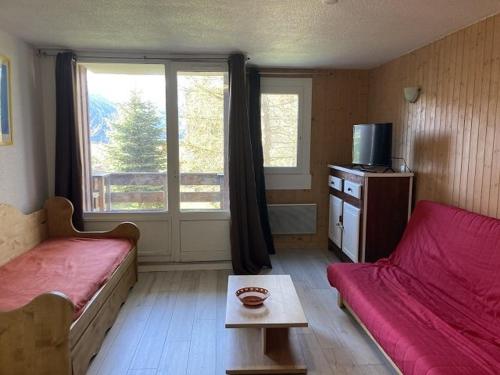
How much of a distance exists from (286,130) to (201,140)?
112cm

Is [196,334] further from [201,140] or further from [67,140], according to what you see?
[67,140]

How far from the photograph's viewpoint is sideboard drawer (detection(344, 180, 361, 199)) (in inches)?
139

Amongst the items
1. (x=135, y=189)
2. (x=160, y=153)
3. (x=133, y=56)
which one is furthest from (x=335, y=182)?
(x=133, y=56)

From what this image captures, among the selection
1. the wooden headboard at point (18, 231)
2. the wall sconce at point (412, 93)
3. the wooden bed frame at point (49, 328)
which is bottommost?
the wooden bed frame at point (49, 328)

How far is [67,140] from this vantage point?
3645mm

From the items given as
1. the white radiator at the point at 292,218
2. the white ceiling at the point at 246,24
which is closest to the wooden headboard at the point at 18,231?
the white ceiling at the point at 246,24

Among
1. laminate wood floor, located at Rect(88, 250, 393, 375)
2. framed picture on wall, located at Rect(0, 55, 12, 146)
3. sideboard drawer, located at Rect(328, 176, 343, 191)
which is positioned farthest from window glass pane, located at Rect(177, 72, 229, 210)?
framed picture on wall, located at Rect(0, 55, 12, 146)

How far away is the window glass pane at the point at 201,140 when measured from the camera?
3.89 metres

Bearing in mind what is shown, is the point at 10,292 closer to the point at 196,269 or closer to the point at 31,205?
the point at 31,205

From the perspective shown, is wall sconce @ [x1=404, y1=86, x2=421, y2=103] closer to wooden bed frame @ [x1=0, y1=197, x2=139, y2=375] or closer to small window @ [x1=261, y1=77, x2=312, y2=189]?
small window @ [x1=261, y1=77, x2=312, y2=189]

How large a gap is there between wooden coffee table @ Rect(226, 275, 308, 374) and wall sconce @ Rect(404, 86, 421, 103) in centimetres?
209

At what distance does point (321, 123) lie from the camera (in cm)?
453

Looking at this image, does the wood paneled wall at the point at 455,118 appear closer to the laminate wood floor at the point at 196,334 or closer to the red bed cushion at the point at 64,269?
the laminate wood floor at the point at 196,334

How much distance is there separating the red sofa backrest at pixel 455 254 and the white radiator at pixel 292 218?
1.59 meters
